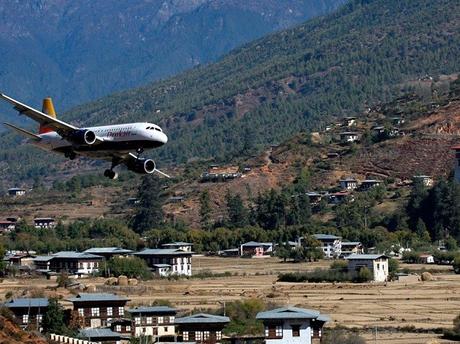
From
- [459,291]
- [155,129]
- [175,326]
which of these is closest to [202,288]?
[459,291]

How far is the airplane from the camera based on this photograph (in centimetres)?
7206

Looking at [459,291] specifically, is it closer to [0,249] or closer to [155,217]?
[0,249]

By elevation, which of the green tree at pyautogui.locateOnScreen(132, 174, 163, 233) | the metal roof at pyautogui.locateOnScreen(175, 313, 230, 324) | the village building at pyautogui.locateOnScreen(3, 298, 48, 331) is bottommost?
the metal roof at pyautogui.locateOnScreen(175, 313, 230, 324)

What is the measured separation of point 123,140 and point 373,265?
226 ft

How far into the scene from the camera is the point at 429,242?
564 feet

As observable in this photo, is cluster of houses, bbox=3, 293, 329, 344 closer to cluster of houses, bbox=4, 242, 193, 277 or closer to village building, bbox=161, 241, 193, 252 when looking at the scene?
cluster of houses, bbox=4, 242, 193, 277

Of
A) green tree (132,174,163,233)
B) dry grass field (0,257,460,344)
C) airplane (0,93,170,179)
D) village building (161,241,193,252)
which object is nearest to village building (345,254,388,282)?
dry grass field (0,257,460,344)

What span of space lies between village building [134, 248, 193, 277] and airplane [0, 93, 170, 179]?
73480 mm

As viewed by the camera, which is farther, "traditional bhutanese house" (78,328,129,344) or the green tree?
the green tree

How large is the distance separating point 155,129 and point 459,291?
55937mm

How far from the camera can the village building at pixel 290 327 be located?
88.7m

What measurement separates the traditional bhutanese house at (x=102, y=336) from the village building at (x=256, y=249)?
79.3 metres

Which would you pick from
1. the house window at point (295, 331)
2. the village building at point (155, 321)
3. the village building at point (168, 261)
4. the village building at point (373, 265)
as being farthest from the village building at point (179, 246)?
the house window at point (295, 331)

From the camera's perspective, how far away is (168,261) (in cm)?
15200
